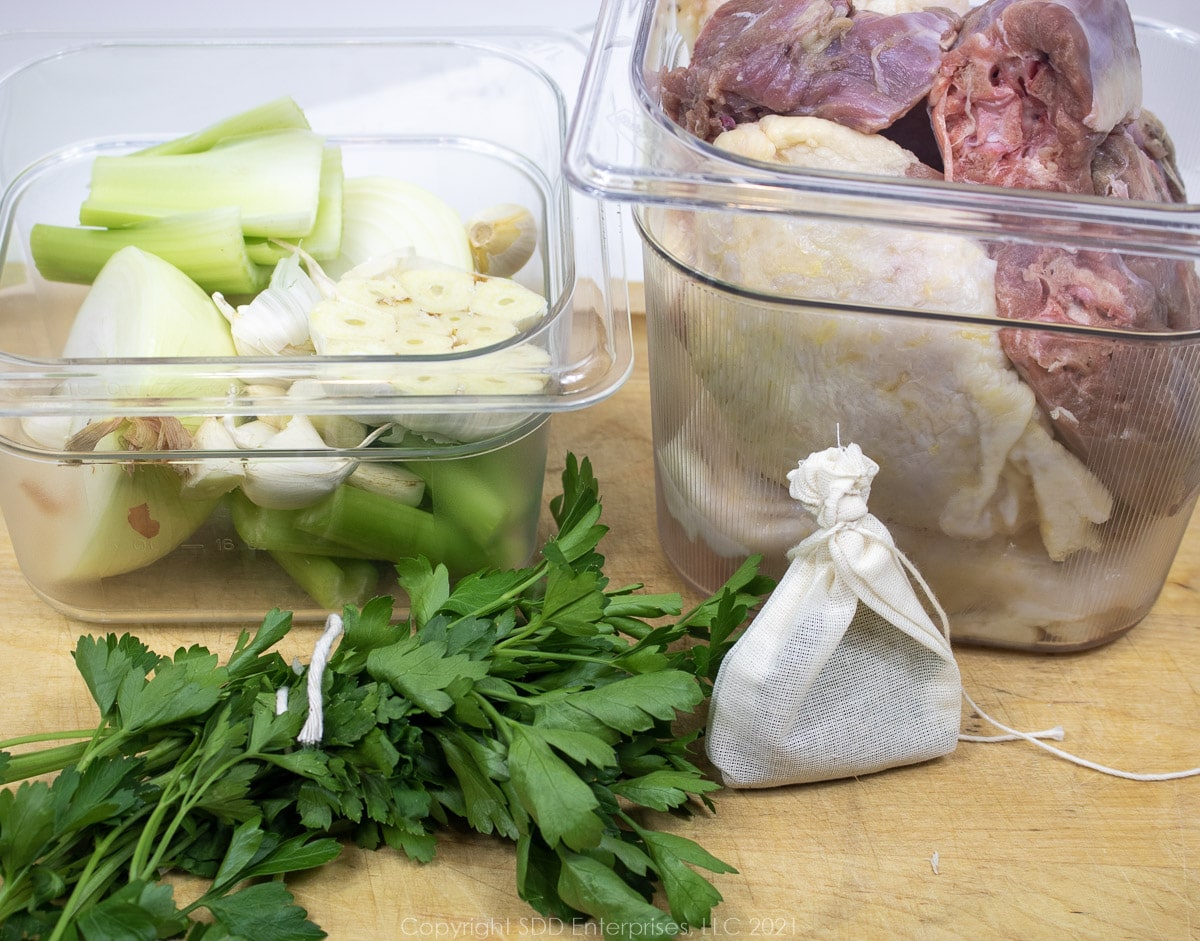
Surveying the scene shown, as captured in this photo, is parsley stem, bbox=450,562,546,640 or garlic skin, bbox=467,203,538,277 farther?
garlic skin, bbox=467,203,538,277

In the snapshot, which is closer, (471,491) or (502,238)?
(471,491)

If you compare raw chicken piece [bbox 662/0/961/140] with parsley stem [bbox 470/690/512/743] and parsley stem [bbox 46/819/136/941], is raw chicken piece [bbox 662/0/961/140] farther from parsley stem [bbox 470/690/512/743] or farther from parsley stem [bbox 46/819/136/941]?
parsley stem [bbox 46/819/136/941]

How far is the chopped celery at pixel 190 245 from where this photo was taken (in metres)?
1.21

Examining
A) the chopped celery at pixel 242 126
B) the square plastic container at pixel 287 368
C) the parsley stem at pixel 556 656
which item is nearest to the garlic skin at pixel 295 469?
the square plastic container at pixel 287 368

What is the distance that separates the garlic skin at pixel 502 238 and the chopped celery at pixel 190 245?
0.23 metres

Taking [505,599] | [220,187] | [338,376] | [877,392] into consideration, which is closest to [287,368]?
[338,376]

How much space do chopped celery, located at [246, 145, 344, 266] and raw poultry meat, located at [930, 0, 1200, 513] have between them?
625mm

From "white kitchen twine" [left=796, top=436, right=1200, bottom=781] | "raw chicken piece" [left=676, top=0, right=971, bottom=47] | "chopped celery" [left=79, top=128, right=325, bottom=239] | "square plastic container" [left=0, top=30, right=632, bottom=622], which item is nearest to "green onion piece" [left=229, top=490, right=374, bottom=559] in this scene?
"square plastic container" [left=0, top=30, right=632, bottom=622]

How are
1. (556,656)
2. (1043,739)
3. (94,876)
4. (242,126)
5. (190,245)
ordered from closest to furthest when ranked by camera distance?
(94,876)
(556,656)
(1043,739)
(190,245)
(242,126)

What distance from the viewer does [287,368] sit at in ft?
3.27

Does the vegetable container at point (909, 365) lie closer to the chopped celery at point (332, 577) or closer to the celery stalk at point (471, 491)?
the celery stalk at point (471, 491)

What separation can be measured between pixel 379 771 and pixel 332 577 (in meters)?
0.26

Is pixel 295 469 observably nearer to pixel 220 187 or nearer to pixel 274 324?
pixel 274 324

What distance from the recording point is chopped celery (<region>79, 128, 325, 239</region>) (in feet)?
4.11
